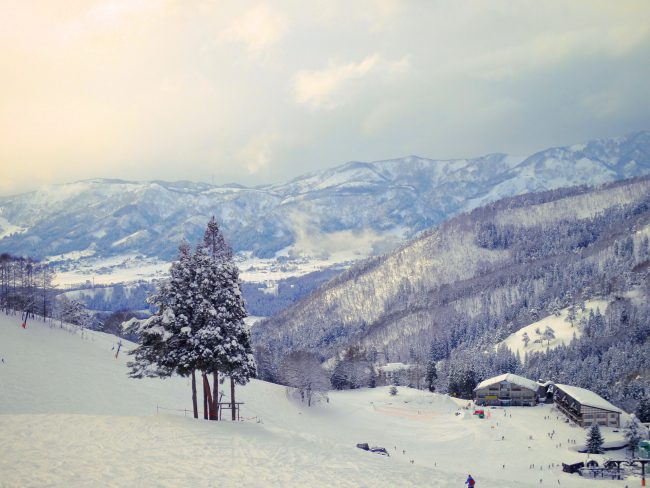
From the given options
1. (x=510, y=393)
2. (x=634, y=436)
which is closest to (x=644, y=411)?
(x=510, y=393)

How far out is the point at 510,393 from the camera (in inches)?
4156

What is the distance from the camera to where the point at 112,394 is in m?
53.3

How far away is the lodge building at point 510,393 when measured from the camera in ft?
345

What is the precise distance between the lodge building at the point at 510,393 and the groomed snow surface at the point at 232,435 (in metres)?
3.38

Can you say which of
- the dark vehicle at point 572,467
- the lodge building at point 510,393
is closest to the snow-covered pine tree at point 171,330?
the dark vehicle at point 572,467

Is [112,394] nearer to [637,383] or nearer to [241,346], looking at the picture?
[241,346]

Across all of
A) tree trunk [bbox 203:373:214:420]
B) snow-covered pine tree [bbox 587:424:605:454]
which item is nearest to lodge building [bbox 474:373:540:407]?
snow-covered pine tree [bbox 587:424:605:454]

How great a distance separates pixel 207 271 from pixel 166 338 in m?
5.13

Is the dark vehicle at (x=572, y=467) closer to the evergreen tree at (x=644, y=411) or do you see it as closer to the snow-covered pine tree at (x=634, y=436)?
the snow-covered pine tree at (x=634, y=436)

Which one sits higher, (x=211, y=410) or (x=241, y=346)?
(x=241, y=346)

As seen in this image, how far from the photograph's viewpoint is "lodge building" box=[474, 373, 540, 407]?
345ft

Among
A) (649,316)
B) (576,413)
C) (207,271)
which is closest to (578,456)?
(576,413)

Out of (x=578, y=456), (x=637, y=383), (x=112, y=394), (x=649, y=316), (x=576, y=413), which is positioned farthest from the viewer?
(x=649, y=316)

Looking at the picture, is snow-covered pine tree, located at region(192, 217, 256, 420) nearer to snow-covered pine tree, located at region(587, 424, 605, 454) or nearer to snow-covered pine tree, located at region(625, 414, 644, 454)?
snow-covered pine tree, located at region(587, 424, 605, 454)
